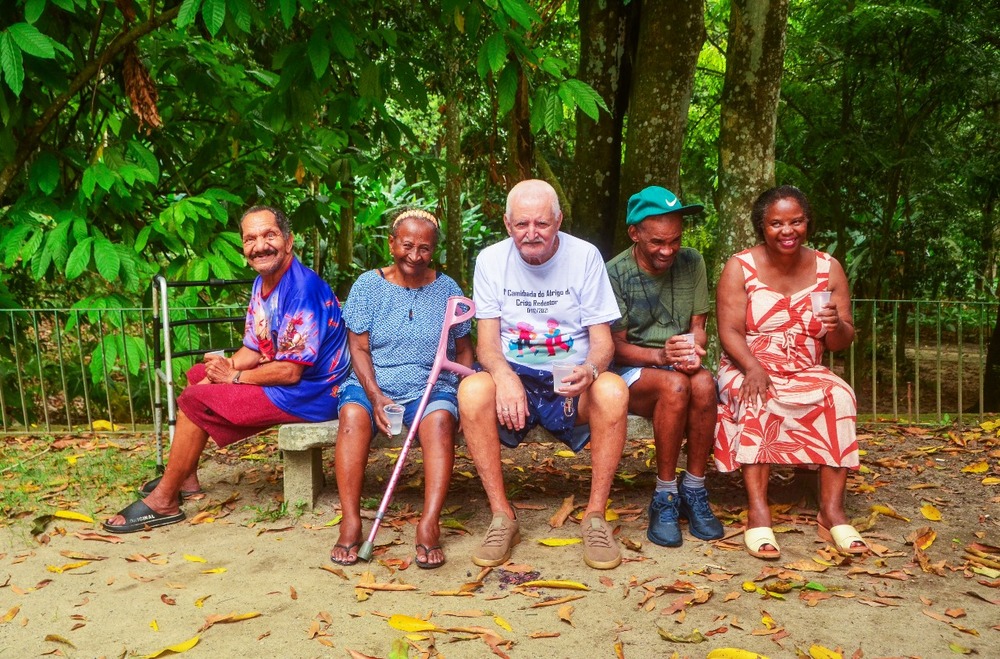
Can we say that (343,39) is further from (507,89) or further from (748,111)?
(748,111)

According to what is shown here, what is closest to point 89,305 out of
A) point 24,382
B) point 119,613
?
point 24,382

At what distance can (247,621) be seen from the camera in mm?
3131

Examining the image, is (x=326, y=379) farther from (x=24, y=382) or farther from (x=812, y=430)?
(x=24, y=382)

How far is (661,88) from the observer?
17.3 feet

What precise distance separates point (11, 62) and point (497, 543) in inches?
130

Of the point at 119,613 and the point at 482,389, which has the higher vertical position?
the point at 482,389

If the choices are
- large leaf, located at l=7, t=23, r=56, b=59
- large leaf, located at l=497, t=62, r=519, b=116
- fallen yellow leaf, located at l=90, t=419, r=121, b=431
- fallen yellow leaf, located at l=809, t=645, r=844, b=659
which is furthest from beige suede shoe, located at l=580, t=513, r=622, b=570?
fallen yellow leaf, located at l=90, t=419, r=121, b=431

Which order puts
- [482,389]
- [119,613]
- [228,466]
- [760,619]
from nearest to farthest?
1. [760,619]
2. [119,613]
3. [482,389]
4. [228,466]

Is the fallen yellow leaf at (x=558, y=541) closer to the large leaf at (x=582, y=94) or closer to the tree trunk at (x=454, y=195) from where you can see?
the large leaf at (x=582, y=94)

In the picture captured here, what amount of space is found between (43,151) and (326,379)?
2698 mm

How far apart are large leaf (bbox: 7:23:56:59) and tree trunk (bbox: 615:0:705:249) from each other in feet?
10.8

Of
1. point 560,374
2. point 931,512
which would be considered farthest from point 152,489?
point 931,512

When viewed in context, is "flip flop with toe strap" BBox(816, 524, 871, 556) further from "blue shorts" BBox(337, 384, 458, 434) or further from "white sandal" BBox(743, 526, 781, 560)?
"blue shorts" BBox(337, 384, 458, 434)

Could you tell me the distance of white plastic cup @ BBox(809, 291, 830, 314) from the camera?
3823mm
